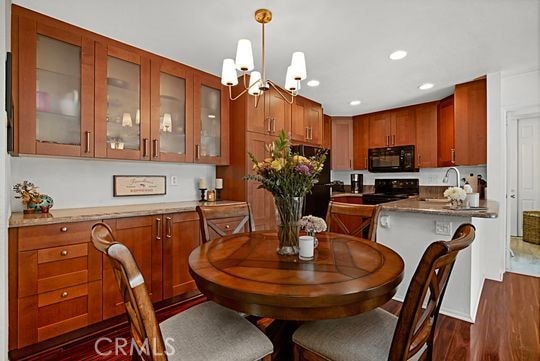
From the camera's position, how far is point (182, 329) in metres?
1.19

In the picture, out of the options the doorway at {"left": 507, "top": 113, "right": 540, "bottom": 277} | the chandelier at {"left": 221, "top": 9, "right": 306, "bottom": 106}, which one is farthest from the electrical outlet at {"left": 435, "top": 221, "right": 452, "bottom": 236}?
the doorway at {"left": 507, "top": 113, "right": 540, "bottom": 277}

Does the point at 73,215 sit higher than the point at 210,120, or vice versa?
the point at 210,120

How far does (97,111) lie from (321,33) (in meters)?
1.97

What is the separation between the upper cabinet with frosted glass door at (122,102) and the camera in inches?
90.7

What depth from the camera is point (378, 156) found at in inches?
189

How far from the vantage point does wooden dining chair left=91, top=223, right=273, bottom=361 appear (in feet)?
2.56

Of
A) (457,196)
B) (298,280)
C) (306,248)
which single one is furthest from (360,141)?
(298,280)

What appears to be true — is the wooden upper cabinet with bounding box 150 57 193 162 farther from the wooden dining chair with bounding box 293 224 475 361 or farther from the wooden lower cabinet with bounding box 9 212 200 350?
the wooden dining chair with bounding box 293 224 475 361

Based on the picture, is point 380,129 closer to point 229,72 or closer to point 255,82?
point 255,82

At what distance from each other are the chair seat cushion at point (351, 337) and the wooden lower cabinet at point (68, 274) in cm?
163

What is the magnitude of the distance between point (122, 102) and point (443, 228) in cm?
301

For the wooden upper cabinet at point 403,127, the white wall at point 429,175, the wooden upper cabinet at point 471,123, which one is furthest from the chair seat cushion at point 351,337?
the wooden upper cabinet at point 403,127

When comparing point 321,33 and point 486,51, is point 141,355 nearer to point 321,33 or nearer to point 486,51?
point 321,33

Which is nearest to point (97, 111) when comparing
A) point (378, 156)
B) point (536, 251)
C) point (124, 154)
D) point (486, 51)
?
point (124, 154)
